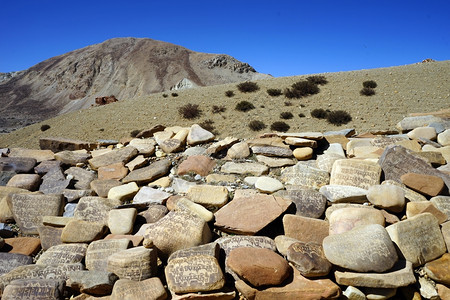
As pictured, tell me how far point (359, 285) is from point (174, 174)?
3841mm

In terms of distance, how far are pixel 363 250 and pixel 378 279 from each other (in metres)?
0.32

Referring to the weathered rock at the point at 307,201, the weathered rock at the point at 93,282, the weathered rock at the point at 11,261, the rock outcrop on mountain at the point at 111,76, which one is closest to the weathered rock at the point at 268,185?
the weathered rock at the point at 307,201

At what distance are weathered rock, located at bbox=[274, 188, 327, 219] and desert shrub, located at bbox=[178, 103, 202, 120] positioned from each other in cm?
Answer: 1399

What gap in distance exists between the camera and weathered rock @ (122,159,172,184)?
19.1 ft

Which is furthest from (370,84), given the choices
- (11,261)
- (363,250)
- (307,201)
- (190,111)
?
(11,261)

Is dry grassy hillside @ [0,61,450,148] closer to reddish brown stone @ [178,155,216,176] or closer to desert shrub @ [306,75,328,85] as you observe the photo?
desert shrub @ [306,75,328,85]

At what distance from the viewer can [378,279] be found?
3211 millimetres

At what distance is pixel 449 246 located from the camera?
3.80 m

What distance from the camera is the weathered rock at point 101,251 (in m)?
3.94

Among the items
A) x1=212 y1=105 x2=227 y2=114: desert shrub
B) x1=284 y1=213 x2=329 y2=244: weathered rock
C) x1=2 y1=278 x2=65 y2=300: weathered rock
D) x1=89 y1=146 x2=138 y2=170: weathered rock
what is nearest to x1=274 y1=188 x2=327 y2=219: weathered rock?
x1=284 y1=213 x2=329 y2=244: weathered rock

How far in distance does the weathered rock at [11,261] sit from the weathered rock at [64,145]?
4237 millimetres

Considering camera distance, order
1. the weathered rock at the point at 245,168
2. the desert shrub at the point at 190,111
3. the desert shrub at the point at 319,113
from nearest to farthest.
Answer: the weathered rock at the point at 245,168 < the desert shrub at the point at 319,113 < the desert shrub at the point at 190,111

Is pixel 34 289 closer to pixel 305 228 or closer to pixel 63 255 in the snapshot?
→ pixel 63 255

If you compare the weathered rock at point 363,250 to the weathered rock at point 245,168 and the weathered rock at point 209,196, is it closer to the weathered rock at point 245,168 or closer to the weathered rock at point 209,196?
the weathered rock at point 209,196
